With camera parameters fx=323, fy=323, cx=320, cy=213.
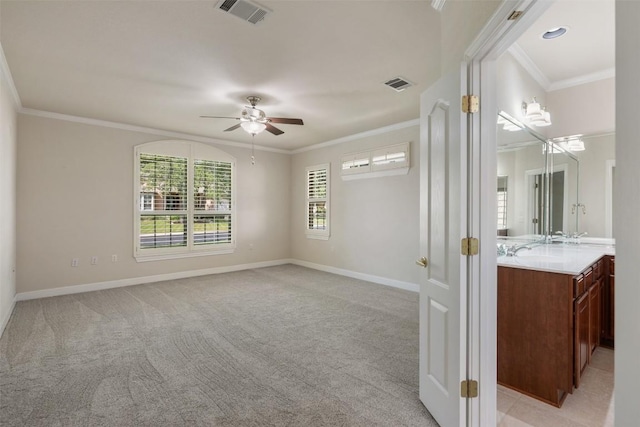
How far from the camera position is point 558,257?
2.78m

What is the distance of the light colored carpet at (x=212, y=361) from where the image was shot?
213 centimetres

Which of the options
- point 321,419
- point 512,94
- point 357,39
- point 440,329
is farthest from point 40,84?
point 512,94

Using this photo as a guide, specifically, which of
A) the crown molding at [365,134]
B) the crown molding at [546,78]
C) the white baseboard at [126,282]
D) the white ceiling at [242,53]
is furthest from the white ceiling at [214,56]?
the white baseboard at [126,282]

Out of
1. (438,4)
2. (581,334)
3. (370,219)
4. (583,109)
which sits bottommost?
(581,334)

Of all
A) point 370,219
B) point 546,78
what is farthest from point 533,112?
point 370,219

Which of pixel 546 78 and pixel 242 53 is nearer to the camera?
pixel 242 53

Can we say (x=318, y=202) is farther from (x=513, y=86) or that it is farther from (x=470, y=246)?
(x=470, y=246)

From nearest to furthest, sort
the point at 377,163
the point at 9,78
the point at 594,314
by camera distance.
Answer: the point at 594,314 → the point at 9,78 → the point at 377,163

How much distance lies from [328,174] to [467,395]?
17.8 ft

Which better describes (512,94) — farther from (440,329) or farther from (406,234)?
(406,234)

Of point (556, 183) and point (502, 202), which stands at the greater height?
point (556, 183)

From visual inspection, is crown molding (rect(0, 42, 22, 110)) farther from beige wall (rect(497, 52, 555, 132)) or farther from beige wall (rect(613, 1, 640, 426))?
beige wall (rect(497, 52, 555, 132))

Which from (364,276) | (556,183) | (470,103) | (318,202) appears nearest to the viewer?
(470,103)

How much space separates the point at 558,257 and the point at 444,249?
1.58 metres
